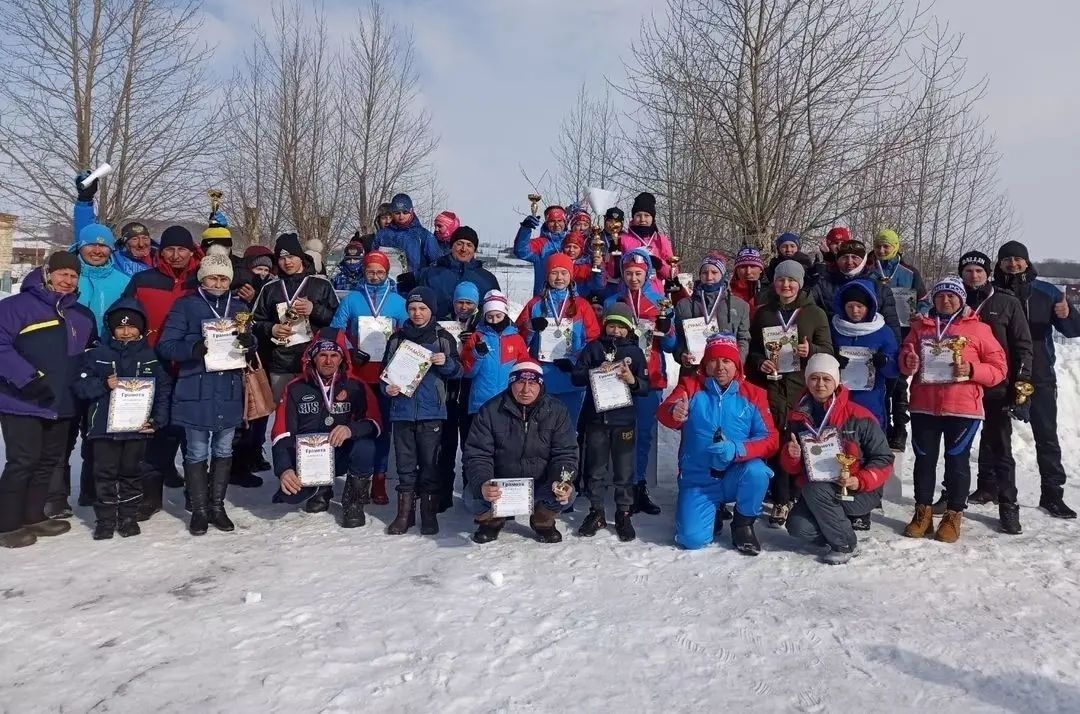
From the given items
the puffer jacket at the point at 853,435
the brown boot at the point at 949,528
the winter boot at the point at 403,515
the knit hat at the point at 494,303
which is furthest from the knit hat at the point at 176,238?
the brown boot at the point at 949,528

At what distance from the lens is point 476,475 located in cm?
523

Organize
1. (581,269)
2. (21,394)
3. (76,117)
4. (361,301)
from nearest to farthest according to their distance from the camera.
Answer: (21,394) < (361,301) < (581,269) < (76,117)

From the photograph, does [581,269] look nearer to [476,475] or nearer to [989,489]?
[476,475]

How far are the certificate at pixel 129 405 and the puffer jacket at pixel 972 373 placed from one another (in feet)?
19.4

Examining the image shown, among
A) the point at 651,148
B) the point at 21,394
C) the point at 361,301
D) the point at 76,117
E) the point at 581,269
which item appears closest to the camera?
the point at 21,394

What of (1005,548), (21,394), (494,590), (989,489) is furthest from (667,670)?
(21,394)

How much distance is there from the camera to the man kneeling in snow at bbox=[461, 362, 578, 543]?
5.27 meters

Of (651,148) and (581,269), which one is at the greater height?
(651,148)

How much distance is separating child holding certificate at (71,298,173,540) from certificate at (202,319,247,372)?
0.41 meters

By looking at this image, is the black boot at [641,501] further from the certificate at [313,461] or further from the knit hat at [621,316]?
the certificate at [313,461]

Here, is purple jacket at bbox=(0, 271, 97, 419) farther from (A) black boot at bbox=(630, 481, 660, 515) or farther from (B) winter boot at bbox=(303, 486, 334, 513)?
(A) black boot at bbox=(630, 481, 660, 515)

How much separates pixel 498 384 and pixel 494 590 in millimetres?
1849

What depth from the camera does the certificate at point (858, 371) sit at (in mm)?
5711

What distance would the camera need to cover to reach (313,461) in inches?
215
